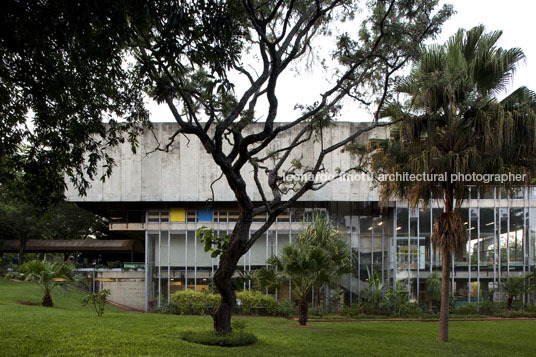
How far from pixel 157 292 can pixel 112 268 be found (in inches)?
154

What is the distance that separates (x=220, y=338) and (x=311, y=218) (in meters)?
18.0

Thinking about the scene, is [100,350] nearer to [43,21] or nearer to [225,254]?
[225,254]

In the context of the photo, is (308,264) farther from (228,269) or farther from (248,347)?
(248,347)

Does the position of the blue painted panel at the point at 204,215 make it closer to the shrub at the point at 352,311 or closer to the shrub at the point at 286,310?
the shrub at the point at 286,310

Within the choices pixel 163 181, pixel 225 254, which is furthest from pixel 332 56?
pixel 163 181

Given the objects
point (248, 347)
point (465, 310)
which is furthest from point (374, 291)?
point (248, 347)

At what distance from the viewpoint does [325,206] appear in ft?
98.7

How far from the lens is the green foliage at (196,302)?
2511 centimetres

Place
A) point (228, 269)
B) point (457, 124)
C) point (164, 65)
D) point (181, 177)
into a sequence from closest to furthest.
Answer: point (164, 65) < point (228, 269) < point (457, 124) < point (181, 177)

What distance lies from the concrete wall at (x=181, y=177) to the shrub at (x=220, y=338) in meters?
16.3

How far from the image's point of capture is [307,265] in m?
17.6

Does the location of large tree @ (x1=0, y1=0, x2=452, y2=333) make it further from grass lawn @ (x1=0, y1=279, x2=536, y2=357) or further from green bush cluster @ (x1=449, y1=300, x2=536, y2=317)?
green bush cluster @ (x1=449, y1=300, x2=536, y2=317)

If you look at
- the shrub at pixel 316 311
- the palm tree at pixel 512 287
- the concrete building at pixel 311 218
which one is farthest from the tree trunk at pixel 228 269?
the palm tree at pixel 512 287

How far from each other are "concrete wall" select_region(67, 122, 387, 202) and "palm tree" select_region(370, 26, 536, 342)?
13.7 m
